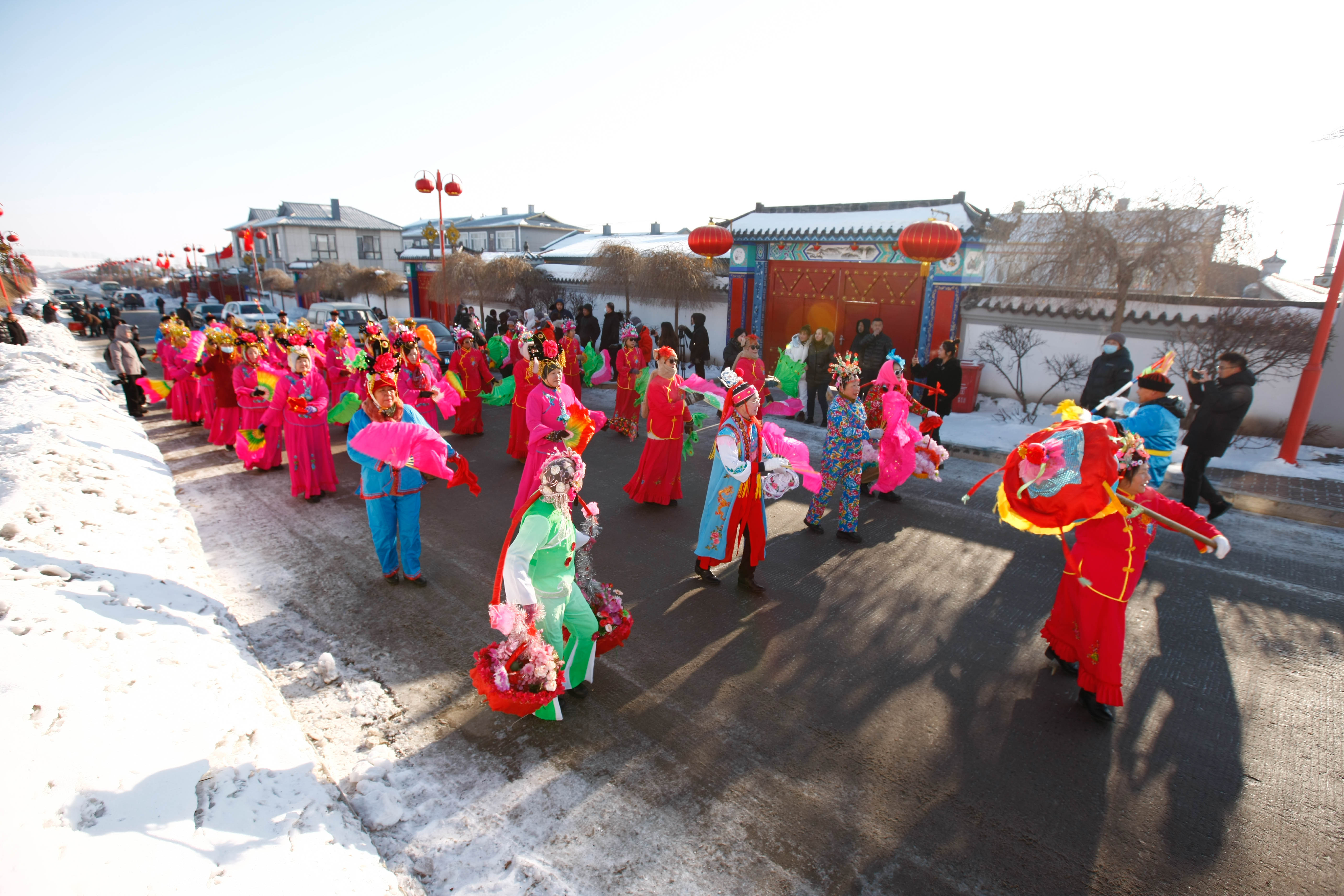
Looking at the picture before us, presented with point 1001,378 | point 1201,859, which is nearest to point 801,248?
point 1001,378

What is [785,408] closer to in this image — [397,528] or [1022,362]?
[1022,362]

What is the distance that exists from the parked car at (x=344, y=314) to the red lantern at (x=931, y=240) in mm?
15458

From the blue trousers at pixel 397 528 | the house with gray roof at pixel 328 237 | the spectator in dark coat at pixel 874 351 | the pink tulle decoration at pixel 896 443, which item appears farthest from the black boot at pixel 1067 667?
the house with gray roof at pixel 328 237

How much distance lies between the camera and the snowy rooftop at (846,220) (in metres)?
12.7

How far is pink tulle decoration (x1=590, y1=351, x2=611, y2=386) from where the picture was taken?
15.0 metres

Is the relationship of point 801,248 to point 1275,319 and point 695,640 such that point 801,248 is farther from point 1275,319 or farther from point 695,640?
point 695,640

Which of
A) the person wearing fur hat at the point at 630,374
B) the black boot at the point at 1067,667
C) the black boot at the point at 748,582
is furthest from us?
the person wearing fur hat at the point at 630,374

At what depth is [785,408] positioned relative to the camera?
10.2 m

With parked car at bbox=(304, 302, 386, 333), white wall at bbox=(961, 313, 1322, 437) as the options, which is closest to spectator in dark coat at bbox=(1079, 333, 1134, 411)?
white wall at bbox=(961, 313, 1322, 437)

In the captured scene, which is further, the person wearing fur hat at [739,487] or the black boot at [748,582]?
the black boot at [748,582]

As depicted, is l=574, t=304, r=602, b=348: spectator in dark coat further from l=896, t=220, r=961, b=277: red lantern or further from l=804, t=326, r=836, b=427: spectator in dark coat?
l=896, t=220, r=961, b=277: red lantern

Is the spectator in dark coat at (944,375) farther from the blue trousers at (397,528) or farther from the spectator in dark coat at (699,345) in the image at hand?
the blue trousers at (397,528)

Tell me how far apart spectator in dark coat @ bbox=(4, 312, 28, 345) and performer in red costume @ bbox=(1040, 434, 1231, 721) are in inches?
879

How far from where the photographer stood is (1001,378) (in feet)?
41.5
